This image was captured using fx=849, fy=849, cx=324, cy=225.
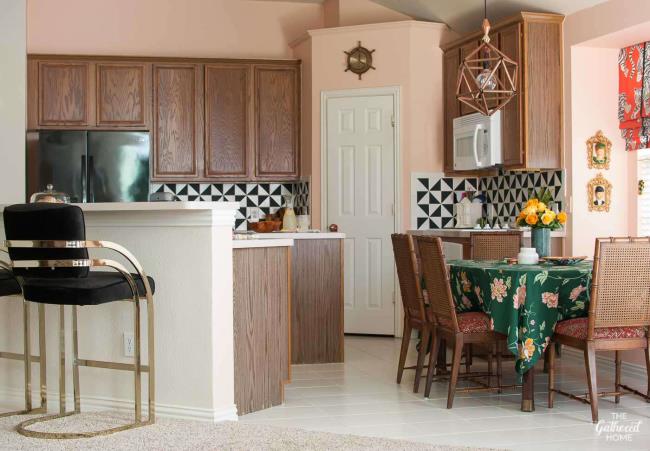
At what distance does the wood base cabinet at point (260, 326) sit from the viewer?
13.0ft

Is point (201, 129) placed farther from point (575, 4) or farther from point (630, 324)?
point (630, 324)

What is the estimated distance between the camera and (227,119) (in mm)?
7375

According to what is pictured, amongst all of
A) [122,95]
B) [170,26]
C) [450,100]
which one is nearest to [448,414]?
[450,100]

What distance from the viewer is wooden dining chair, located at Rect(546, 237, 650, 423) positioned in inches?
155

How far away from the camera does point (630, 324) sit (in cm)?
403

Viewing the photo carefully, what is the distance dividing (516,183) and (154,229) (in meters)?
3.60

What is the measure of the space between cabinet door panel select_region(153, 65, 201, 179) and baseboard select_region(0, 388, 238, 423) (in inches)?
136

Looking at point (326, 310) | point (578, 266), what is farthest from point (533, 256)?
point (326, 310)

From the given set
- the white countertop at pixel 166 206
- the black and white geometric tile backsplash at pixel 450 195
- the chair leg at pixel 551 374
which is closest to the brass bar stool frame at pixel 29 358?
the white countertop at pixel 166 206

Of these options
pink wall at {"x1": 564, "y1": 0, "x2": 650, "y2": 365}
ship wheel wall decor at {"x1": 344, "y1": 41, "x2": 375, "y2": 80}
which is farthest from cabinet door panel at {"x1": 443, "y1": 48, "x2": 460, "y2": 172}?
pink wall at {"x1": 564, "y1": 0, "x2": 650, "y2": 365}

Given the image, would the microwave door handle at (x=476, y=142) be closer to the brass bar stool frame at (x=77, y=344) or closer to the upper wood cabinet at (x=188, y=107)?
the upper wood cabinet at (x=188, y=107)

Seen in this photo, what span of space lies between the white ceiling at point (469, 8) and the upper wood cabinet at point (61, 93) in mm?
2584

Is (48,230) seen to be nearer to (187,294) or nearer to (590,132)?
(187,294)

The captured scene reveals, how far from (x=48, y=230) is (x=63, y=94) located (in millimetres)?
4305
